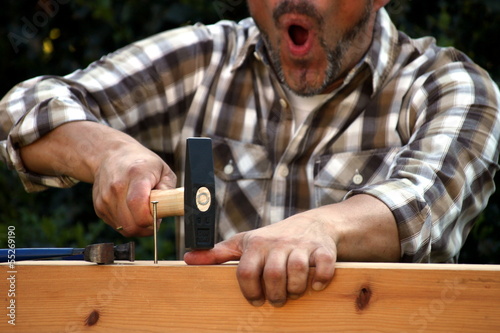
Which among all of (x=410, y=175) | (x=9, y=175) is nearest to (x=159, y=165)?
(x=410, y=175)

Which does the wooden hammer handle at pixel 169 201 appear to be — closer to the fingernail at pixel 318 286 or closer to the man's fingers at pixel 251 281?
the man's fingers at pixel 251 281

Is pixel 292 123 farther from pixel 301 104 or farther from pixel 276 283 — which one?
pixel 276 283

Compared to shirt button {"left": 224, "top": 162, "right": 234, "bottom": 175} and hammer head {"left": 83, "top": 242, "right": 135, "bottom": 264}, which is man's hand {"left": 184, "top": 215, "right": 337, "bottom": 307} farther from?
shirt button {"left": 224, "top": 162, "right": 234, "bottom": 175}

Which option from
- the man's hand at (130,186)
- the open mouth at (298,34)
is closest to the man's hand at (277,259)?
the man's hand at (130,186)

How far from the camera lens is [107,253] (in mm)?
1731

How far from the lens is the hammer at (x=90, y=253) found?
173 centimetres

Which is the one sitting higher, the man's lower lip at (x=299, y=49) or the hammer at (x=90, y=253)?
the man's lower lip at (x=299, y=49)

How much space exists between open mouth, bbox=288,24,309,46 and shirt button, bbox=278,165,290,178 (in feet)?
1.42

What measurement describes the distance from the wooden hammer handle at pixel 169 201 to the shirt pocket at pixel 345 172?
0.96 metres

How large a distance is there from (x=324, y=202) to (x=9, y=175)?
2.05 meters

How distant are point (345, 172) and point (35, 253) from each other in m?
1.21

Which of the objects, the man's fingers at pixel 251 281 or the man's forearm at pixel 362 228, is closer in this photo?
the man's fingers at pixel 251 281

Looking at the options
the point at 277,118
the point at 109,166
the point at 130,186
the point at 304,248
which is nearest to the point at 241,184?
the point at 277,118

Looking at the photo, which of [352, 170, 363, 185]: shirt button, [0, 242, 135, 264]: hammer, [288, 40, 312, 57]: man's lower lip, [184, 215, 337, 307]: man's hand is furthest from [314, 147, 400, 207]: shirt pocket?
[0, 242, 135, 264]: hammer
